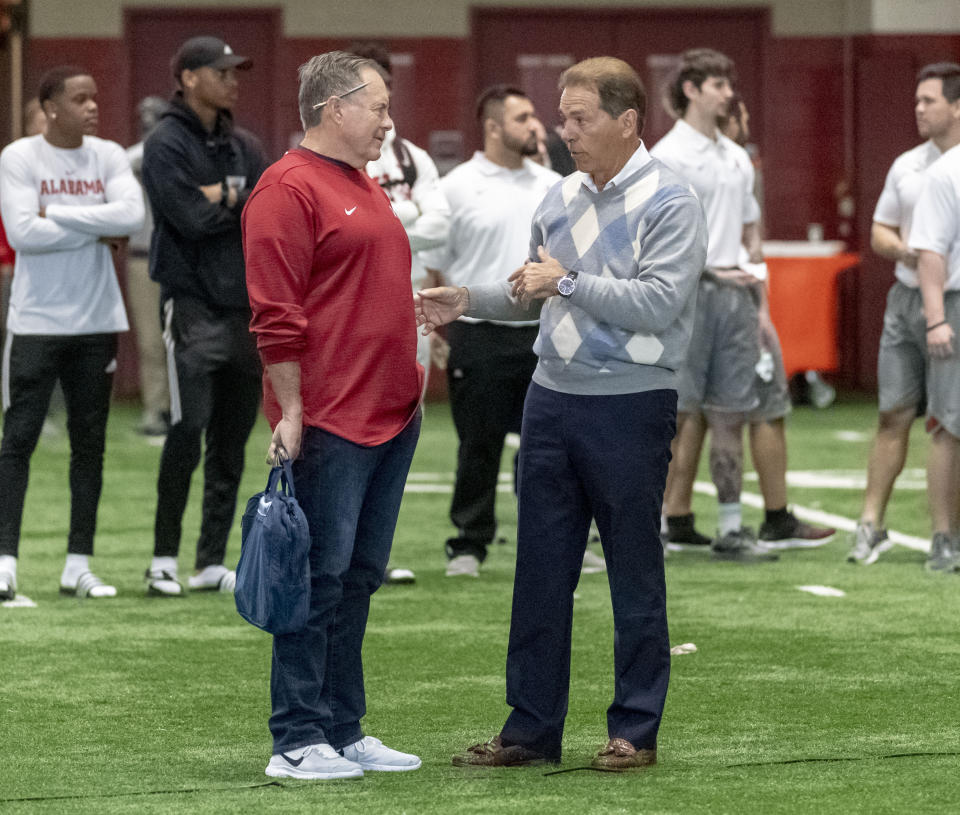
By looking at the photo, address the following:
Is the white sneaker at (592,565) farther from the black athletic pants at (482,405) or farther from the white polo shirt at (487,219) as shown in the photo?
the white polo shirt at (487,219)

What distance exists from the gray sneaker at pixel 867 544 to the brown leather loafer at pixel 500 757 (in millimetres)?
3771

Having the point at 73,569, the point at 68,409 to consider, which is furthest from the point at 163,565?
the point at 68,409

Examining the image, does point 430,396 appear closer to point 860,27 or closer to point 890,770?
point 860,27

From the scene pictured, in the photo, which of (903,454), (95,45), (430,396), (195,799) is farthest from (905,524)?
(95,45)

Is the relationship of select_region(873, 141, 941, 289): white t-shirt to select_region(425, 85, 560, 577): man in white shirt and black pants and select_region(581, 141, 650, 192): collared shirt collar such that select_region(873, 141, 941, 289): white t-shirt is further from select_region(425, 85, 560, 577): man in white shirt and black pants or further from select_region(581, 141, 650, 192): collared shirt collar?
select_region(581, 141, 650, 192): collared shirt collar

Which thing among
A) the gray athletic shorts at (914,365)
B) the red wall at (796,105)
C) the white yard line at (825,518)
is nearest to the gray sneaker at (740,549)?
the white yard line at (825,518)

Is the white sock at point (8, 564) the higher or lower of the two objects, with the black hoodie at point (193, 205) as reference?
lower

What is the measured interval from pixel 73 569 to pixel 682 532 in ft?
9.22

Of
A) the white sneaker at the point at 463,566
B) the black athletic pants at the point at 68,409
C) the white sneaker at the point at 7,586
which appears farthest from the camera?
the white sneaker at the point at 463,566

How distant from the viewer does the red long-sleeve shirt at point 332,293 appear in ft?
14.6

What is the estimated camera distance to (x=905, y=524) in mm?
9461

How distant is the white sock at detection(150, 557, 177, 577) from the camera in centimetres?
748

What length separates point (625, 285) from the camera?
15.0 ft

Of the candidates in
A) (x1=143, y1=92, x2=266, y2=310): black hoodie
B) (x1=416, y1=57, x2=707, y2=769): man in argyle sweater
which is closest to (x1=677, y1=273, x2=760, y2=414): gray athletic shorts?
(x1=143, y1=92, x2=266, y2=310): black hoodie
